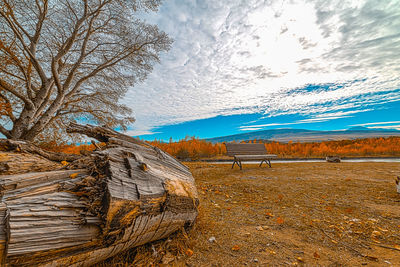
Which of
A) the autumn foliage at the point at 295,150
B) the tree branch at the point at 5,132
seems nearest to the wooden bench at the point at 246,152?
the autumn foliage at the point at 295,150

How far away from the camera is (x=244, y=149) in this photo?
30.9 ft

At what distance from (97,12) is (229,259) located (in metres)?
11.0

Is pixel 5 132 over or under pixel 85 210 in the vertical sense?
over

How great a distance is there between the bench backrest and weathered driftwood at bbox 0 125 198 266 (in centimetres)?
724

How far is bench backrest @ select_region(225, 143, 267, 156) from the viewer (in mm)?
9078

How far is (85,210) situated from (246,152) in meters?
8.70

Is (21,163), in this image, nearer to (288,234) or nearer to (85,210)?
(85,210)

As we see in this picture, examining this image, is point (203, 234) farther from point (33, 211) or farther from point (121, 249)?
point (33, 211)

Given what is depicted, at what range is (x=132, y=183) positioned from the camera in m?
1.67

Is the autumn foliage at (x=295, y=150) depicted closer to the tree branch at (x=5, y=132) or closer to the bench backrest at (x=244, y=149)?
the bench backrest at (x=244, y=149)

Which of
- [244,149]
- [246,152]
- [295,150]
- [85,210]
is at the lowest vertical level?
[295,150]

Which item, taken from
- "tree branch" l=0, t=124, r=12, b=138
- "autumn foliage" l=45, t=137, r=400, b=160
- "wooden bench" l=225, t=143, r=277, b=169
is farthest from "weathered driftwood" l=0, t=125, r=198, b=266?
"autumn foliage" l=45, t=137, r=400, b=160

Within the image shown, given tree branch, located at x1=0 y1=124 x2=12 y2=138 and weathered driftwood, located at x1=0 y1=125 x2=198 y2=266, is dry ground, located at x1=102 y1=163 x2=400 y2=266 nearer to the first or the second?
weathered driftwood, located at x1=0 y1=125 x2=198 y2=266

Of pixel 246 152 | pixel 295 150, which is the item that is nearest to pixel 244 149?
pixel 246 152
